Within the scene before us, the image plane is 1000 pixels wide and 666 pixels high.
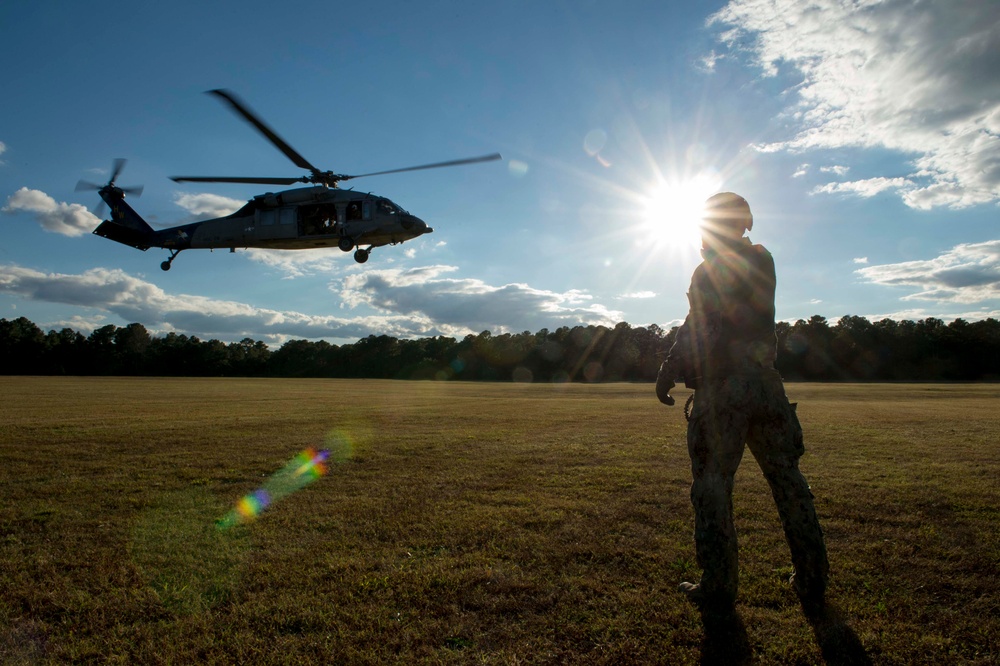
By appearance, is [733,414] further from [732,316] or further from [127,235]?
[127,235]

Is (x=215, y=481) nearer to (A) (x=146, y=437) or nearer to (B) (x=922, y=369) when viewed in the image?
(A) (x=146, y=437)

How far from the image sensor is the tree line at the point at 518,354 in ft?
305

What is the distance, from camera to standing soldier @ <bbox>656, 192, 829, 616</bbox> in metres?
4.41

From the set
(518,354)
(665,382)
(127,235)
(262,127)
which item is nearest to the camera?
(665,382)

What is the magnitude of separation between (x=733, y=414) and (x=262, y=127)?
14254mm

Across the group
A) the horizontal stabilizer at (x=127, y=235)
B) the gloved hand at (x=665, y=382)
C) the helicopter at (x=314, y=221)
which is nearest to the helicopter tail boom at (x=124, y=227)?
the horizontal stabilizer at (x=127, y=235)

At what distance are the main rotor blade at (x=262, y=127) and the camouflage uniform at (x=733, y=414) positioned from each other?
12920mm

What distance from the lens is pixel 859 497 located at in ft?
26.3

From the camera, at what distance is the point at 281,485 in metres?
8.94

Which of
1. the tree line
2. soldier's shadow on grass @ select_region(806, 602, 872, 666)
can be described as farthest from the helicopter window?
the tree line

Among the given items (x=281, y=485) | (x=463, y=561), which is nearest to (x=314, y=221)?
(x=281, y=485)

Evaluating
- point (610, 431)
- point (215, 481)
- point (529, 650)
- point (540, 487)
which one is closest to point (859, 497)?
point (540, 487)

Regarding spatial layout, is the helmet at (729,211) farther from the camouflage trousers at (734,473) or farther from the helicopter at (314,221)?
the helicopter at (314,221)

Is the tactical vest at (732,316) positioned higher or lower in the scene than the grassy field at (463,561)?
higher
